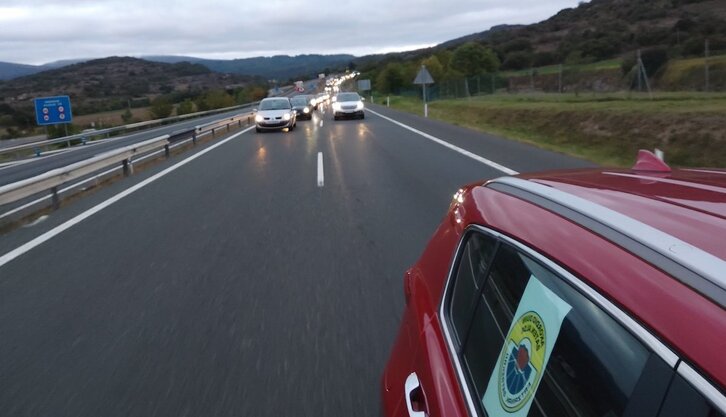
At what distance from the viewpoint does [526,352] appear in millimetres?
1821

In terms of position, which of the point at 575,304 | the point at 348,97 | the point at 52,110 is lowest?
the point at 348,97

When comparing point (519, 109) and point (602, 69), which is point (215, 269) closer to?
point (519, 109)

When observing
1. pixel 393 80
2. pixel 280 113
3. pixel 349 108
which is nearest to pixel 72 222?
pixel 280 113

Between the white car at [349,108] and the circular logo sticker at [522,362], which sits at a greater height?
the circular logo sticker at [522,362]

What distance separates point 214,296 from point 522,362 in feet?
Answer: 15.2

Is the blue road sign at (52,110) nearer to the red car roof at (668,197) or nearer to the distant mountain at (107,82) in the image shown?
the distant mountain at (107,82)

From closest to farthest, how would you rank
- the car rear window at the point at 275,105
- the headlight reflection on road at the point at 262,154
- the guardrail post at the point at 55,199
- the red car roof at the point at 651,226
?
the red car roof at the point at 651,226, the guardrail post at the point at 55,199, the headlight reflection on road at the point at 262,154, the car rear window at the point at 275,105

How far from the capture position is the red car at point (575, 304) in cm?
129

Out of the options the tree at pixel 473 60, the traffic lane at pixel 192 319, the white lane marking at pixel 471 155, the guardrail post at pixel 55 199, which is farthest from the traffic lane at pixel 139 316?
the tree at pixel 473 60

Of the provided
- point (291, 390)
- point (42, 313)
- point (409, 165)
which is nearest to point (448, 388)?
point (291, 390)

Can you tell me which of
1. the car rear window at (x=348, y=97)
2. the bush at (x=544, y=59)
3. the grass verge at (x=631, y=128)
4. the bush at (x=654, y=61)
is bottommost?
the grass verge at (x=631, y=128)

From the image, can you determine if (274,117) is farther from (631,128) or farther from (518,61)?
(518,61)

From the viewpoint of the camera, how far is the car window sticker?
1.71 m

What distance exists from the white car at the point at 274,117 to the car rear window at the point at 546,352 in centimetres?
2783
